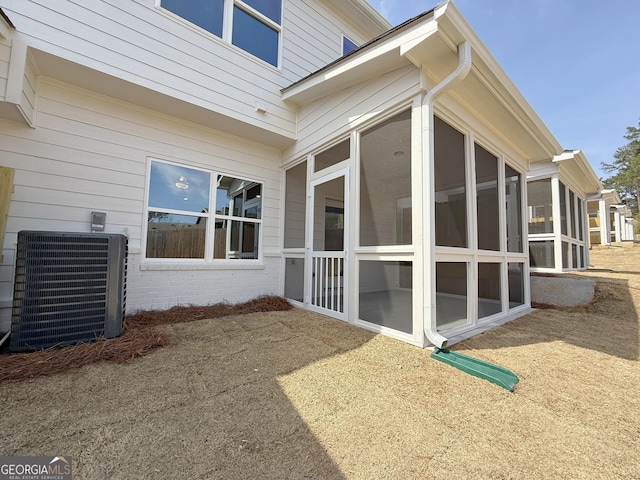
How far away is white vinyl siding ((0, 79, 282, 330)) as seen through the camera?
302cm

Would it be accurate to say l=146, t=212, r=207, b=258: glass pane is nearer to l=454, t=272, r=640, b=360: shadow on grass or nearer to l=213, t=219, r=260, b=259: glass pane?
l=213, t=219, r=260, b=259: glass pane

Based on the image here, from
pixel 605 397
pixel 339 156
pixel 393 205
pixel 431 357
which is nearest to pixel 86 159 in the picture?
pixel 339 156

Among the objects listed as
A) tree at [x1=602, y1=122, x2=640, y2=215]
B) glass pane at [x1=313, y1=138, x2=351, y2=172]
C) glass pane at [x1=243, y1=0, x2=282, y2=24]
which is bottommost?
glass pane at [x1=313, y1=138, x2=351, y2=172]

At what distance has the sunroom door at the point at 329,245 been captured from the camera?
3.63m

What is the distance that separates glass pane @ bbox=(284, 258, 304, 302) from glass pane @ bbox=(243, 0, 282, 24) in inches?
167

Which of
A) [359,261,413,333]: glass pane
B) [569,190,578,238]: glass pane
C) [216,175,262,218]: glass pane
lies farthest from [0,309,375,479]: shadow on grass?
[569,190,578,238]: glass pane

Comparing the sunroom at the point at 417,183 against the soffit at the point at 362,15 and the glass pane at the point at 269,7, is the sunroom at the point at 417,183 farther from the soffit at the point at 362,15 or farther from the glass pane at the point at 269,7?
the soffit at the point at 362,15

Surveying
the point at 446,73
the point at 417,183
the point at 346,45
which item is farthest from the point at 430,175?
the point at 346,45

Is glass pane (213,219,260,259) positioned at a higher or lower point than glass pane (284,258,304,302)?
higher

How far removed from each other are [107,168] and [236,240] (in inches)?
78.1

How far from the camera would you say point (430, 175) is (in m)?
2.72

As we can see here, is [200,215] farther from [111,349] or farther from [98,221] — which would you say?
[111,349]

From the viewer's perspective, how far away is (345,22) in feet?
19.8

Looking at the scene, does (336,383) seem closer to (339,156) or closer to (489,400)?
(489,400)
